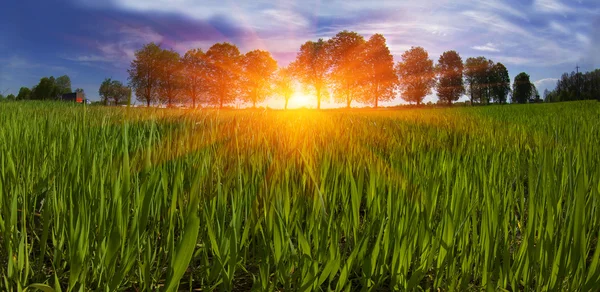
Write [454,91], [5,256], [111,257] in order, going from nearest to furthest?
[111,257]
[5,256]
[454,91]

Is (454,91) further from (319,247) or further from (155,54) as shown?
(319,247)

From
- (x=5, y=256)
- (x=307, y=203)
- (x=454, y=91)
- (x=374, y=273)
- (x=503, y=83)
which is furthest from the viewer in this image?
(x=503, y=83)

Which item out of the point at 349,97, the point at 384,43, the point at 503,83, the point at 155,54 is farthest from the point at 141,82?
the point at 503,83

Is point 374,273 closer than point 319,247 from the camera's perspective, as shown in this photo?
No

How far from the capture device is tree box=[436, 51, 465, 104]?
51.1 meters

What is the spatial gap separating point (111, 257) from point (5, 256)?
0.56 metres

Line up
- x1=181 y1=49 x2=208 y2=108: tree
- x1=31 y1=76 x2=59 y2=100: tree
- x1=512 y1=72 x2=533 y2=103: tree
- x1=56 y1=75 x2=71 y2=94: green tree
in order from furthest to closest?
x1=56 y1=75 x2=71 y2=94: green tree
x1=512 y1=72 x2=533 y2=103: tree
x1=31 y1=76 x2=59 y2=100: tree
x1=181 y1=49 x2=208 y2=108: tree

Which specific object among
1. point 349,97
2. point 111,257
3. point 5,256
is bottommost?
point 5,256

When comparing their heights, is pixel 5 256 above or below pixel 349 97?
below

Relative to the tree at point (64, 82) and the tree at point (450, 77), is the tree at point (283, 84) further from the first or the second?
the tree at point (64, 82)

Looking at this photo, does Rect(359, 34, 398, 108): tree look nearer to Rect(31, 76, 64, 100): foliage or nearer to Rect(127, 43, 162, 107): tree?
Rect(127, 43, 162, 107): tree

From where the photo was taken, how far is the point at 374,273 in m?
0.92

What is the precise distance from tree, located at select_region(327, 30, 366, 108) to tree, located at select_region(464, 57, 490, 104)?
29.8 metres

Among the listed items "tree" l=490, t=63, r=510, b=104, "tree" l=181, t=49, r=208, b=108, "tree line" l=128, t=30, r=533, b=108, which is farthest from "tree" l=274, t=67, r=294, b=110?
"tree" l=490, t=63, r=510, b=104
